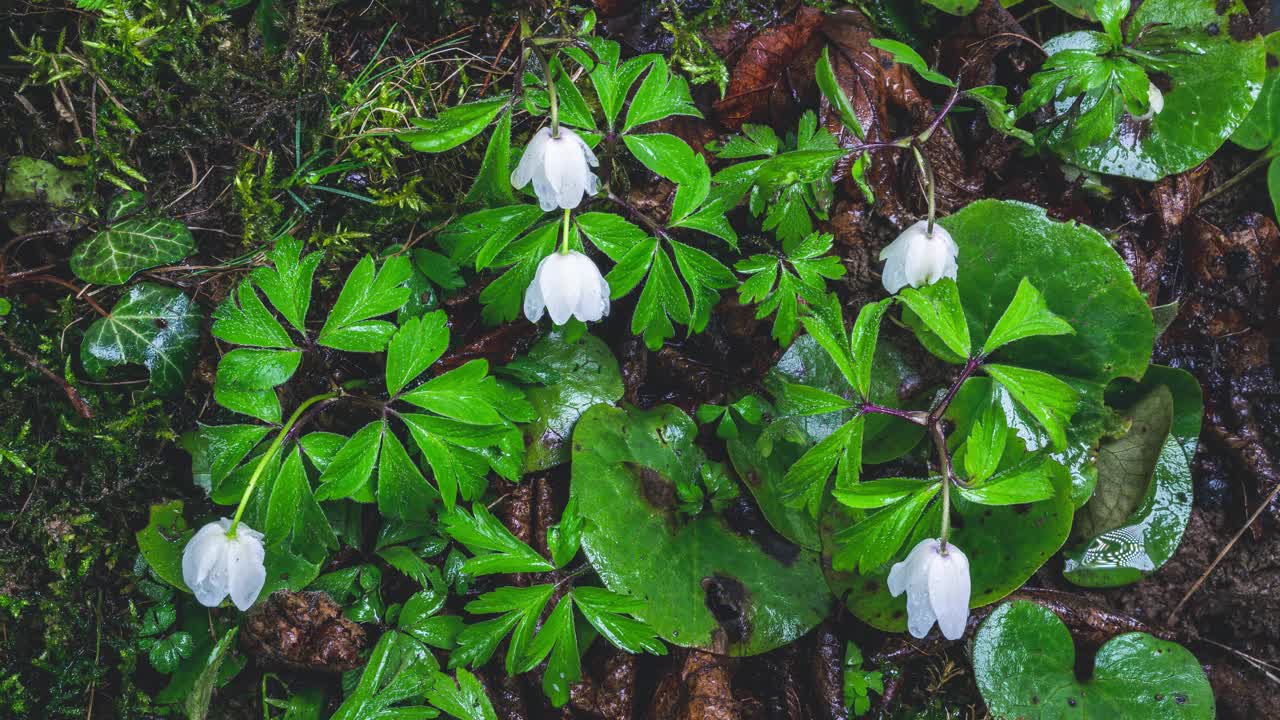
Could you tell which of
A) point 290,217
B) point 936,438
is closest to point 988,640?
point 936,438

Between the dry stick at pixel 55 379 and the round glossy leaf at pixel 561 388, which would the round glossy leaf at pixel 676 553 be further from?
the dry stick at pixel 55 379

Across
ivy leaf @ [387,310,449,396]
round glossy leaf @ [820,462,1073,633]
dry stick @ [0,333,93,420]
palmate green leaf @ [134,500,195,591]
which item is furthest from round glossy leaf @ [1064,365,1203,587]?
dry stick @ [0,333,93,420]

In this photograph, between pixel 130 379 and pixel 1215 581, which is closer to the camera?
pixel 130 379

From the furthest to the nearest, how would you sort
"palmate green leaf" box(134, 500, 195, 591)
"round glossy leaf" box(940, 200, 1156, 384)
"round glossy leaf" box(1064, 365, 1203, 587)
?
"round glossy leaf" box(1064, 365, 1203, 587) → "round glossy leaf" box(940, 200, 1156, 384) → "palmate green leaf" box(134, 500, 195, 591)

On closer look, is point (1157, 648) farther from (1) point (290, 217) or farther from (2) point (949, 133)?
(1) point (290, 217)

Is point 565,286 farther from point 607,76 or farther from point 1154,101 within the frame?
point 1154,101

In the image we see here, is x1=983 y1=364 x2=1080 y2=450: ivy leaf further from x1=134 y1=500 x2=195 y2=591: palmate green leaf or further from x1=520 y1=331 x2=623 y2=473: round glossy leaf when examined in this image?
x1=134 y1=500 x2=195 y2=591: palmate green leaf

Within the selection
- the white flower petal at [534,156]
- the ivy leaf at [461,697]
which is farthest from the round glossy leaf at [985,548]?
the white flower petal at [534,156]

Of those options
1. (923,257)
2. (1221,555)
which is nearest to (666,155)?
(923,257)
